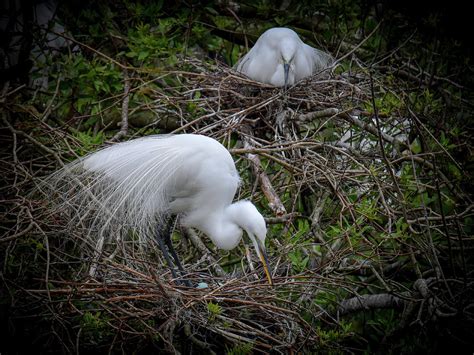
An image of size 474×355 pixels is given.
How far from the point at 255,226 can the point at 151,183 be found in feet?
1.89

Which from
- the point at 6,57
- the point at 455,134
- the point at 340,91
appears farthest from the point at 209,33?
the point at 455,134

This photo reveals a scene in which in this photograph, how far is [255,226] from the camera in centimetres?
274

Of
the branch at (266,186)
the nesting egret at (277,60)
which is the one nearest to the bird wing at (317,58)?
the nesting egret at (277,60)

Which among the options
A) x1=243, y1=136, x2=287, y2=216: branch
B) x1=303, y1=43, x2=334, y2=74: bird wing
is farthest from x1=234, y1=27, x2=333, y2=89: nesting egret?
x1=243, y1=136, x2=287, y2=216: branch

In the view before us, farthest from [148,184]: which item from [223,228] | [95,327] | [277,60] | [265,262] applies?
[277,60]

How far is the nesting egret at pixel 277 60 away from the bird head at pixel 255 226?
120cm

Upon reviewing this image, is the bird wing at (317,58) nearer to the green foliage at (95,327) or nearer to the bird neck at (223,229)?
the bird neck at (223,229)

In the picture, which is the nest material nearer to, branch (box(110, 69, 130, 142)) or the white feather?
branch (box(110, 69, 130, 142))

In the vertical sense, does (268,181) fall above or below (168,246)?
above

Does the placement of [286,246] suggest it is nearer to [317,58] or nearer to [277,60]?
[277,60]

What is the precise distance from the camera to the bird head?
106 inches

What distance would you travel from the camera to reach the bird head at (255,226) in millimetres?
2695

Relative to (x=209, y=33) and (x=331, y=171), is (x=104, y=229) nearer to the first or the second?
(x=331, y=171)

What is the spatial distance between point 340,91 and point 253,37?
1.02 meters
